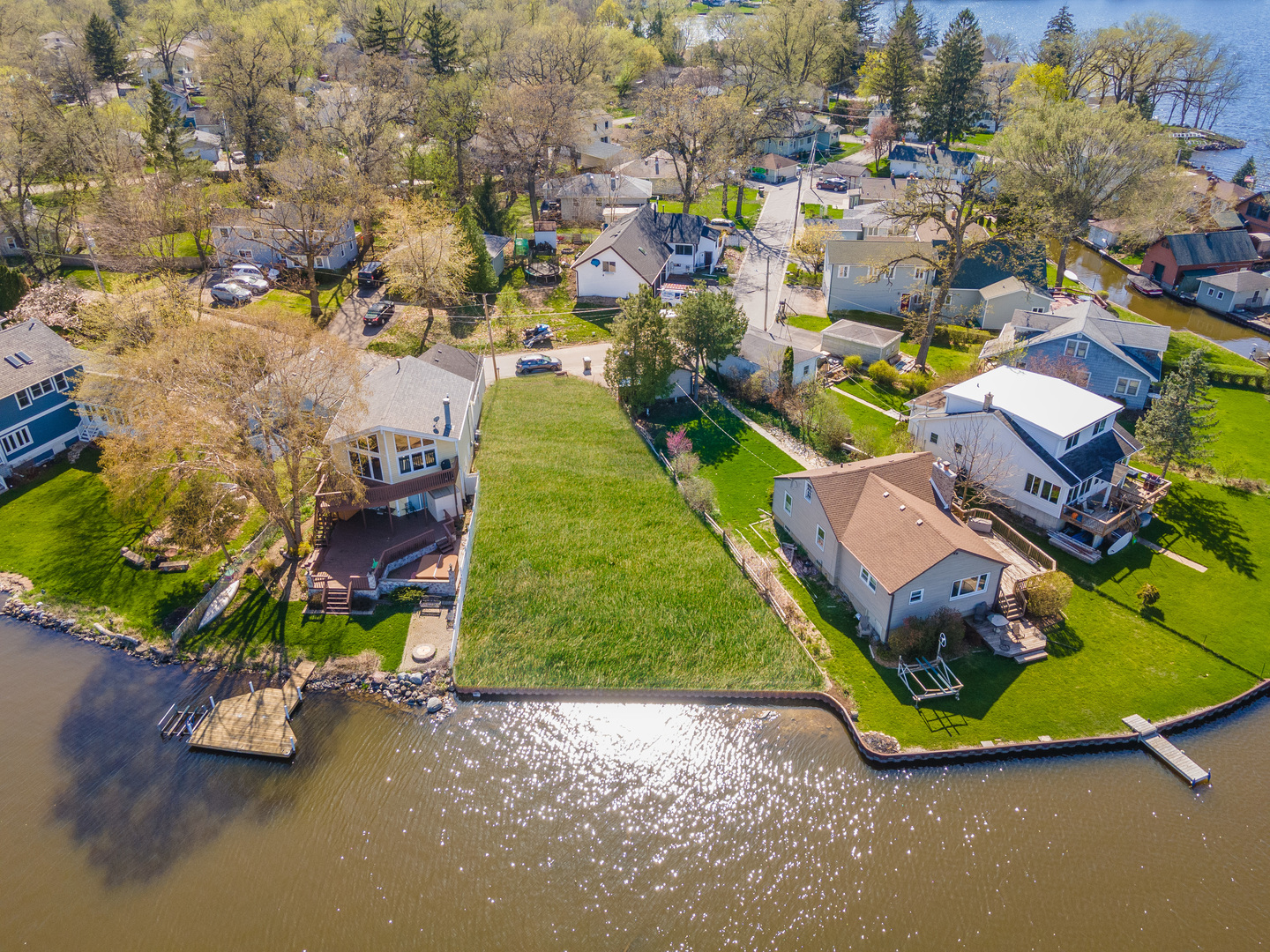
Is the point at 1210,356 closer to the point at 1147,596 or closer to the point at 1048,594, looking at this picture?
the point at 1147,596

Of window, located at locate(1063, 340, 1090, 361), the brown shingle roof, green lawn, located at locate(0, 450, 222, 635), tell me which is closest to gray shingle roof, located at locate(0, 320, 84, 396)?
green lawn, located at locate(0, 450, 222, 635)

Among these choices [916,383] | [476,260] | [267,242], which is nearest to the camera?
[916,383]

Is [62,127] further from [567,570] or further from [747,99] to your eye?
[747,99]

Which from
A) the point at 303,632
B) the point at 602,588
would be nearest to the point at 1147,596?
the point at 602,588

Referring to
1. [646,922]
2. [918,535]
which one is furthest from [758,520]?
[646,922]

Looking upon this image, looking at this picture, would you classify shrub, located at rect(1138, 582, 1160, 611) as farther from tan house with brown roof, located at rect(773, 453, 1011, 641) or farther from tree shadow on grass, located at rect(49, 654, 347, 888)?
tree shadow on grass, located at rect(49, 654, 347, 888)

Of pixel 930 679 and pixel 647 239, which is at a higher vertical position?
pixel 647 239

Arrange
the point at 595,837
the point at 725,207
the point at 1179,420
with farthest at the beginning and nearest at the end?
the point at 725,207
the point at 1179,420
the point at 595,837
